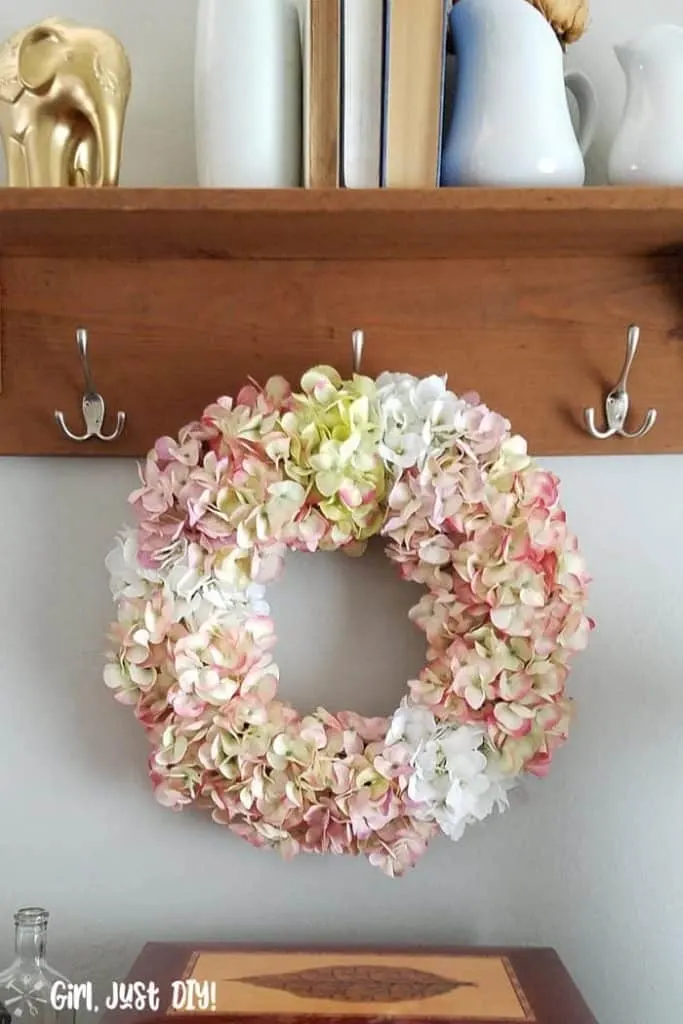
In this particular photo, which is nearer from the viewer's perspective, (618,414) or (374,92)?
(374,92)

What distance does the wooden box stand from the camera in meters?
0.77

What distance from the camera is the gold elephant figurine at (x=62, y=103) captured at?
2.89 feet

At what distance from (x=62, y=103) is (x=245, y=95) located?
6.2 inches

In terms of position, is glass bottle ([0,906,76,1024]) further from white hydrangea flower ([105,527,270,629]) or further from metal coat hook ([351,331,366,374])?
metal coat hook ([351,331,366,374])

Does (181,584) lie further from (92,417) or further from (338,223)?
(338,223)

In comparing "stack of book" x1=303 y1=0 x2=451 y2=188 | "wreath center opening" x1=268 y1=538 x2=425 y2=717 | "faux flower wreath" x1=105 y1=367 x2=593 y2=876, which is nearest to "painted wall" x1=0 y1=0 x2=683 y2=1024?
"wreath center opening" x1=268 y1=538 x2=425 y2=717

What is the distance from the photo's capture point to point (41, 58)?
0.88m

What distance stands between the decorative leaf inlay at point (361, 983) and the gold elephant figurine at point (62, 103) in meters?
0.68

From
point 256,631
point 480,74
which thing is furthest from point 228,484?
point 480,74

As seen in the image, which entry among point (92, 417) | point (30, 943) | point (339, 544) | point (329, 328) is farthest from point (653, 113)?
point (30, 943)

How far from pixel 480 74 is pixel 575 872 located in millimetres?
753

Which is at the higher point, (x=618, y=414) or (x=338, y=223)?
(x=338, y=223)

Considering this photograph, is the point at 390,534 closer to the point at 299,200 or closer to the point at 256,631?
the point at 256,631

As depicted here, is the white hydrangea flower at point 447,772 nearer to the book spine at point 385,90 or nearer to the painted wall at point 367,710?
the painted wall at point 367,710
